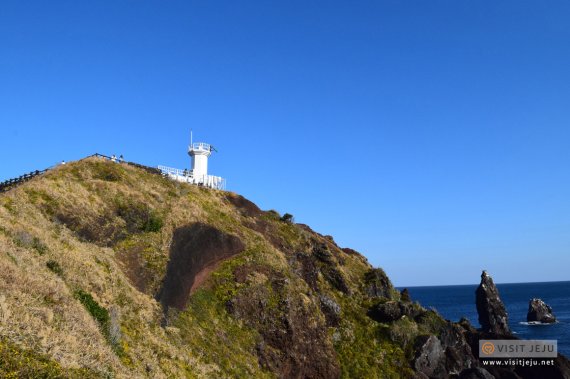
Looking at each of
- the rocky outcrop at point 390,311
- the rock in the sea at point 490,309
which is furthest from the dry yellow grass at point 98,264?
→ the rock in the sea at point 490,309

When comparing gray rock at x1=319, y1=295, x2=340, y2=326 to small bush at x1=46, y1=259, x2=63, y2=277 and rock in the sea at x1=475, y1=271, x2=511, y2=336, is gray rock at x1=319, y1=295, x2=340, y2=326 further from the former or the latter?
rock in the sea at x1=475, y1=271, x2=511, y2=336

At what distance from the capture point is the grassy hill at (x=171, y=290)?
19.7m

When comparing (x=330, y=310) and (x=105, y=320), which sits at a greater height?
(x=105, y=320)

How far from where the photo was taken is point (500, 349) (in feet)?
204

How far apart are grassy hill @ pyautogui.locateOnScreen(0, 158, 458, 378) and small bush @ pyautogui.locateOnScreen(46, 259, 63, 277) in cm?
7

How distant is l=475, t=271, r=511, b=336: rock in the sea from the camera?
10138 centimetres

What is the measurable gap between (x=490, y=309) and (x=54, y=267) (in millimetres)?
101702

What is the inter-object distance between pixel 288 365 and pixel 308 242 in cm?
2285

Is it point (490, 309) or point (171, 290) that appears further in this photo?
point (490, 309)

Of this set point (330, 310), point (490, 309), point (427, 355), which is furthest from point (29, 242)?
point (490, 309)

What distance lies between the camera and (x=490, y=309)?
A: 103125 millimetres

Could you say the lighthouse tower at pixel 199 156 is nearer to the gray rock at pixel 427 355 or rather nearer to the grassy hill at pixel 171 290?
the grassy hill at pixel 171 290

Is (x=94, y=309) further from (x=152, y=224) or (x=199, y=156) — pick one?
(x=199, y=156)

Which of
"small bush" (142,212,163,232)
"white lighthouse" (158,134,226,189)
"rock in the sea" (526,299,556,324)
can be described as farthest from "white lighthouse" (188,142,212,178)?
"rock in the sea" (526,299,556,324)
